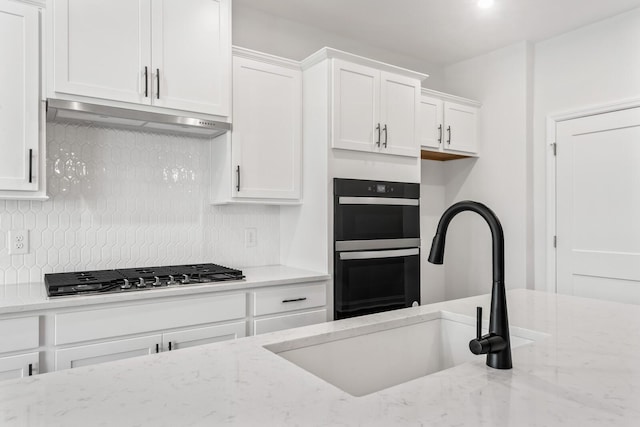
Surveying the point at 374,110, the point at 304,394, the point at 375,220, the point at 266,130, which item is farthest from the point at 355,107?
the point at 304,394

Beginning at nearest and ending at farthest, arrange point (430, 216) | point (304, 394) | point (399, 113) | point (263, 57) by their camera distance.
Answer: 1. point (304, 394)
2. point (263, 57)
3. point (399, 113)
4. point (430, 216)

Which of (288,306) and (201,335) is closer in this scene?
(201,335)

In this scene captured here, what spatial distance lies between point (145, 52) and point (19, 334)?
1524 mm

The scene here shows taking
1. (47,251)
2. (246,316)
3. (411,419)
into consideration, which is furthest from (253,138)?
(411,419)

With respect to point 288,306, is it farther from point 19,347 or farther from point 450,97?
point 450,97

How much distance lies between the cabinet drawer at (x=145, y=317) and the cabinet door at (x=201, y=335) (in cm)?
4

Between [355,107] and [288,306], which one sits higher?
[355,107]

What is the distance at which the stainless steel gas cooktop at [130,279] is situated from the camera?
2.03m

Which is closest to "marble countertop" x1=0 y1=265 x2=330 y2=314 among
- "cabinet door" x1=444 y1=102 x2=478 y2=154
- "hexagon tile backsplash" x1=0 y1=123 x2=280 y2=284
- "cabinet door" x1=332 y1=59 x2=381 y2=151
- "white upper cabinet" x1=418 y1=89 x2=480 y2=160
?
"hexagon tile backsplash" x1=0 y1=123 x2=280 y2=284

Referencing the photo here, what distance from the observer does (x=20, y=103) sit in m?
2.09

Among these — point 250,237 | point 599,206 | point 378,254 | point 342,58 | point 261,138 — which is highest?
point 342,58

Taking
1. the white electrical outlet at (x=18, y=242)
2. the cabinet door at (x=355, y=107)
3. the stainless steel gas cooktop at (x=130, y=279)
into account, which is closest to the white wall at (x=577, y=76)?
the cabinet door at (x=355, y=107)

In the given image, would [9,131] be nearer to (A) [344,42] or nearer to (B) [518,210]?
(A) [344,42]

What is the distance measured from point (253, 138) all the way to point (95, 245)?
1.15 m
